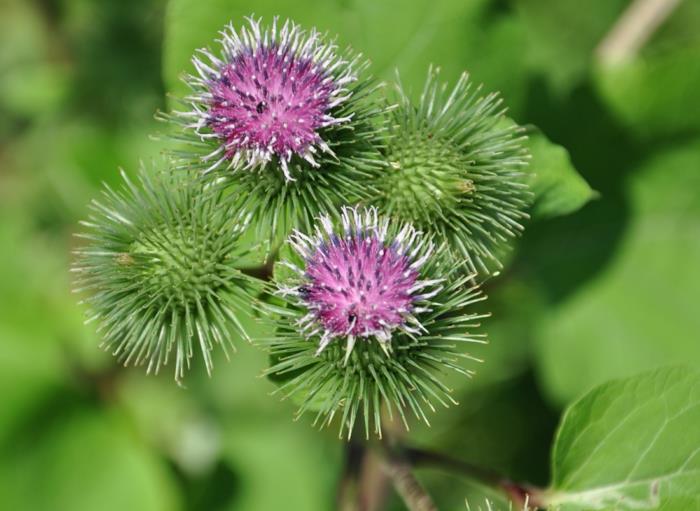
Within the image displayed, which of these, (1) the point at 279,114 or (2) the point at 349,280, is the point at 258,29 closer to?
(1) the point at 279,114

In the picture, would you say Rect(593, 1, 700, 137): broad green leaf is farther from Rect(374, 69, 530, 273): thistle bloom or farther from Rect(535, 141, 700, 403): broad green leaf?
Rect(374, 69, 530, 273): thistle bloom

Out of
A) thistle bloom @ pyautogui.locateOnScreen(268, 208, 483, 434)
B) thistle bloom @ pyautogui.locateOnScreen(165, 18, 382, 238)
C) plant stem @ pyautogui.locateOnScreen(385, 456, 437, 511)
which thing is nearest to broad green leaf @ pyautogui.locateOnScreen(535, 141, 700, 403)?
plant stem @ pyautogui.locateOnScreen(385, 456, 437, 511)

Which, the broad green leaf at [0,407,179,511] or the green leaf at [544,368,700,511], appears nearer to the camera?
the green leaf at [544,368,700,511]

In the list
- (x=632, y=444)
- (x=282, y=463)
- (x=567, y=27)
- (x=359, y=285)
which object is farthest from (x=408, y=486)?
(x=567, y=27)

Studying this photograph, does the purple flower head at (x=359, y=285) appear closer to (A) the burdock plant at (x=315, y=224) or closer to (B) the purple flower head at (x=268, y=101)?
(A) the burdock plant at (x=315, y=224)

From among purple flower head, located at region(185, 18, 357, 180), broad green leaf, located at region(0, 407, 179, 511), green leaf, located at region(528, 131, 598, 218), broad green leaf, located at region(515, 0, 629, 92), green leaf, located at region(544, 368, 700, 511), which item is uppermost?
broad green leaf, located at region(515, 0, 629, 92)

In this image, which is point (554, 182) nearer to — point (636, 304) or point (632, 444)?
point (632, 444)
